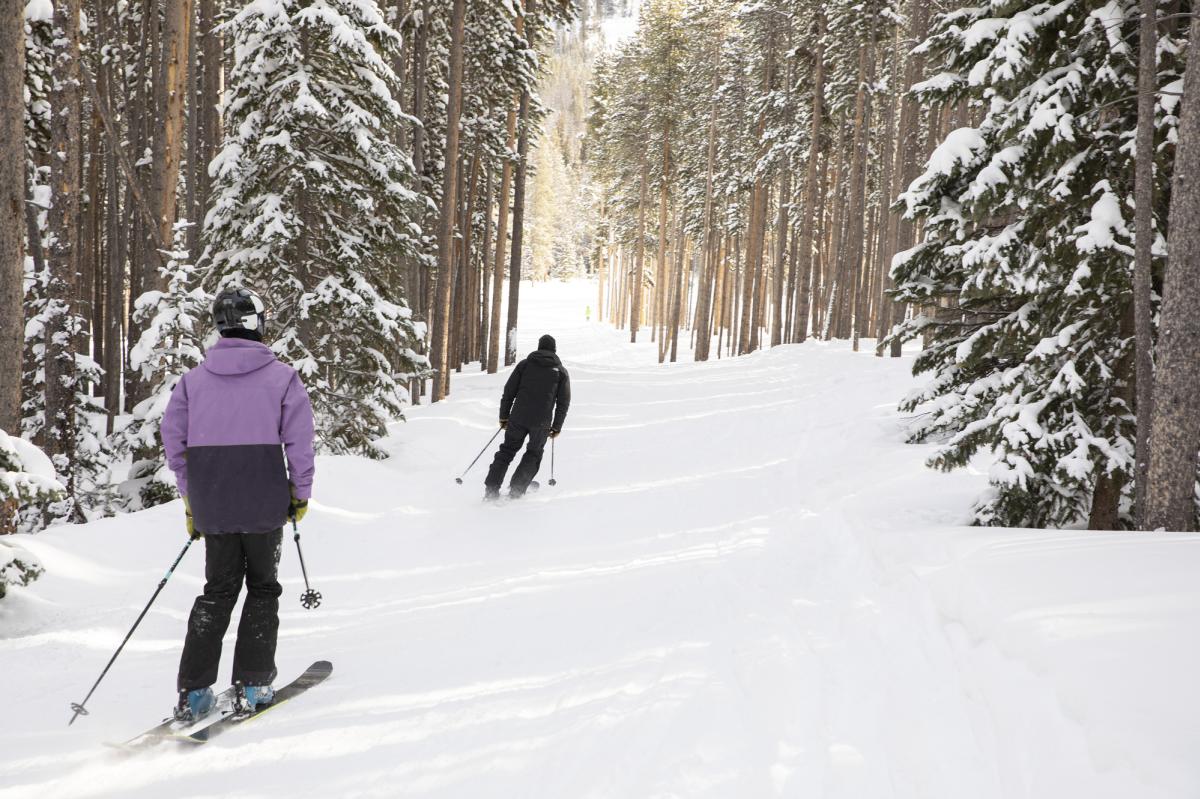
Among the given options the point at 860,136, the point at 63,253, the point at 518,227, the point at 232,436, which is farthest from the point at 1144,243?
the point at 860,136

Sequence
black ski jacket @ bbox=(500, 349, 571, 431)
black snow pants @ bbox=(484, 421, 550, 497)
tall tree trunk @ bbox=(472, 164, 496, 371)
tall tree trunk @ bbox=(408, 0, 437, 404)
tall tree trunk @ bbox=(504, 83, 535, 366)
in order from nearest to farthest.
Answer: black snow pants @ bbox=(484, 421, 550, 497)
black ski jacket @ bbox=(500, 349, 571, 431)
tall tree trunk @ bbox=(408, 0, 437, 404)
tall tree trunk @ bbox=(504, 83, 535, 366)
tall tree trunk @ bbox=(472, 164, 496, 371)

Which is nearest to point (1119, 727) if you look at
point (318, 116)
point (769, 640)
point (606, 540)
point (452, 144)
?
point (769, 640)

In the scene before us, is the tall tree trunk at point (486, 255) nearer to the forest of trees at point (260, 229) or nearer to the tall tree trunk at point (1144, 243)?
the forest of trees at point (260, 229)

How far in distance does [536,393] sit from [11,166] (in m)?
5.83

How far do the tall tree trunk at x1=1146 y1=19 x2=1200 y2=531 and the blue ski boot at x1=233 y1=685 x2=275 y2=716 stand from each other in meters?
6.57

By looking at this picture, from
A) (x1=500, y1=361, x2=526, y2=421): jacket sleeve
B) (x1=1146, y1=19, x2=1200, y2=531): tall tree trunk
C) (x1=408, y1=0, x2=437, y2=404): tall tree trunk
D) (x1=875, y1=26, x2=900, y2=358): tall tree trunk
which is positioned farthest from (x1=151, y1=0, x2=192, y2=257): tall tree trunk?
(x1=875, y1=26, x2=900, y2=358): tall tree trunk

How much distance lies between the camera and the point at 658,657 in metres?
4.82

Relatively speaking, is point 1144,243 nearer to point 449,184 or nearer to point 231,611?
point 231,611

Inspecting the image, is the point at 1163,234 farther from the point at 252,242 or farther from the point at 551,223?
the point at 551,223

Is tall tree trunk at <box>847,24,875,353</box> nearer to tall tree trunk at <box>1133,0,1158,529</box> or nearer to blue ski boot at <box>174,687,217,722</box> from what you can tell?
tall tree trunk at <box>1133,0,1158,529</box>

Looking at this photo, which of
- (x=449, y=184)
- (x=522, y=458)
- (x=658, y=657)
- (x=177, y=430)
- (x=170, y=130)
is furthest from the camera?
(x=449, y=184)

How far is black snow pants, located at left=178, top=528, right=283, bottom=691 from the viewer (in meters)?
4.00

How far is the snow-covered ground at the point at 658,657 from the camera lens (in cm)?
337

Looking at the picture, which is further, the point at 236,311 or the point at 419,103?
the point at 419,103
